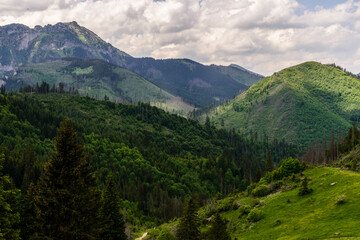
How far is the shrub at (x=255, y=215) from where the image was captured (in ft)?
203

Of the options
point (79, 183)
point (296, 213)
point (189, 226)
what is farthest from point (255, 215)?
point (79, 183)

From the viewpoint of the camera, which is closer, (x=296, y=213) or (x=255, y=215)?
(x=296, y=213)

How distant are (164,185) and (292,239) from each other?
133387mm

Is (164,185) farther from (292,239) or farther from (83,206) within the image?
(83,206)

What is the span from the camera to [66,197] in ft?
80.4

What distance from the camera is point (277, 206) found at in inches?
2452

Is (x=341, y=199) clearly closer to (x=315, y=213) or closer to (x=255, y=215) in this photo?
(x=315, y=213)

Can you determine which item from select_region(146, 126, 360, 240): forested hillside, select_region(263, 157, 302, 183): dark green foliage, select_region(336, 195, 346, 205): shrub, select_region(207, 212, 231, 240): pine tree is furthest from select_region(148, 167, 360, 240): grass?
select_region(263, 157, 302, 183): dark green foliage

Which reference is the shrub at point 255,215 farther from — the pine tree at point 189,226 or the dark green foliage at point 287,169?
the dark green foliage at point 287,169

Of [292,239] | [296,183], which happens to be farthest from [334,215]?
[296,183]

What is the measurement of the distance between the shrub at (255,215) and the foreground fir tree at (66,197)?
150 ft

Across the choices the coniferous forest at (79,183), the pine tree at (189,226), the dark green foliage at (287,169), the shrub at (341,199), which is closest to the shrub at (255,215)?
the pine tree at (189,226)

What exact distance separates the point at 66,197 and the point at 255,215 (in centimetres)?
4954

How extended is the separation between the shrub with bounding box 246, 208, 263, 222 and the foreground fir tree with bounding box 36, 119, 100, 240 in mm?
45588
